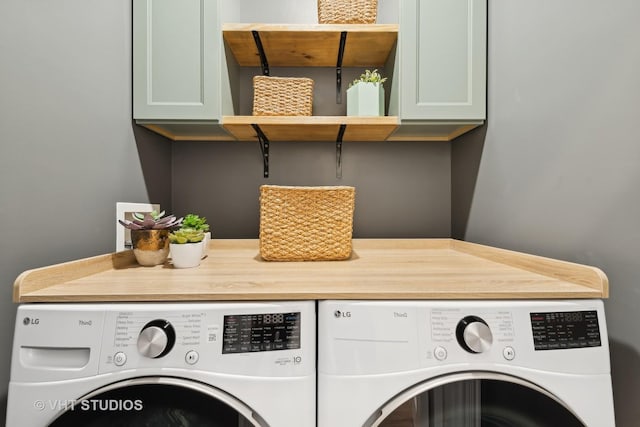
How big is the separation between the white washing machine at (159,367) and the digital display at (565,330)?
1.81 ft

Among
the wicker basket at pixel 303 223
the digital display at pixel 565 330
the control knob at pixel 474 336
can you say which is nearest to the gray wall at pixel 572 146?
the digital display at pixel 565 330

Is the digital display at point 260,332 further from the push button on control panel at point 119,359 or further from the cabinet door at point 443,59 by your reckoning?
the cabinet door at point 443,59

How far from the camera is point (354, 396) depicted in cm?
82

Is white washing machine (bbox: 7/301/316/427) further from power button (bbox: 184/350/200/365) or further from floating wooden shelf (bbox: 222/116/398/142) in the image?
floating wooden shelf (bbox: 222/116/398/142)

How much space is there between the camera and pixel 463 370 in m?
0.82

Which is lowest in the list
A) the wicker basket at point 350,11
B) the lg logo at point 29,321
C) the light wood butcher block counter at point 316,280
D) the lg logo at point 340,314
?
the lg logo at point 29,321

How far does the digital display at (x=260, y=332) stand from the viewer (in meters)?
0.82

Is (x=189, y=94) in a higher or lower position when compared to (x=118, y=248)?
higher

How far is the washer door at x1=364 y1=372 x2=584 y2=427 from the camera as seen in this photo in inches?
32.0

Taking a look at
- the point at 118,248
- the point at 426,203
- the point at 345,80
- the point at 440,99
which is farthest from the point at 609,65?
the point at 118,248

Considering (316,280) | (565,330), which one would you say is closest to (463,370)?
(565,330)

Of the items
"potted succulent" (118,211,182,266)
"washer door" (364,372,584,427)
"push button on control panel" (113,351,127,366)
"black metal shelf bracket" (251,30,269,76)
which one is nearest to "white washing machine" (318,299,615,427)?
"washer door" (364,372,584,427)

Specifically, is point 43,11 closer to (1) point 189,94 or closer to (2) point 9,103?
(2) point 9,103

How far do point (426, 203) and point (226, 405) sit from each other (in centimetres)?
135
